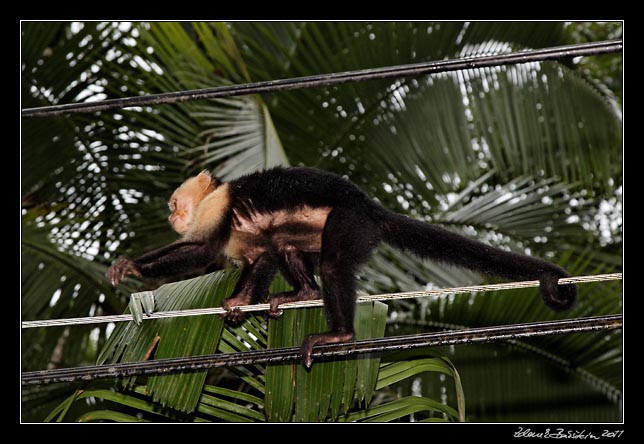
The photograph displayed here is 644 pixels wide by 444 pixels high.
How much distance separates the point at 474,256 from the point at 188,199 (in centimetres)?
200

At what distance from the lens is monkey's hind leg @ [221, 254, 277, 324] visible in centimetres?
518

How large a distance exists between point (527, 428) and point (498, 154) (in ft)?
13.3

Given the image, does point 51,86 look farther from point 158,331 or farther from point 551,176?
point 551,176

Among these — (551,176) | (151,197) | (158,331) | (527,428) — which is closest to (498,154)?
(551,176)

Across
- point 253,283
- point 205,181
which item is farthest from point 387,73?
point 205,181

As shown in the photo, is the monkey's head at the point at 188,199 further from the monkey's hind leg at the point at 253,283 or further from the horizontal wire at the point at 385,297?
the horizontal wire at the point at 385,297

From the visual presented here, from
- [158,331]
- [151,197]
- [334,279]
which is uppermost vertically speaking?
[151,197]

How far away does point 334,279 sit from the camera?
4.77 meters

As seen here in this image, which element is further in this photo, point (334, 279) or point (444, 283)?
point (444, 283)

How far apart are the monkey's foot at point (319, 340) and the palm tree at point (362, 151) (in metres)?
2.86

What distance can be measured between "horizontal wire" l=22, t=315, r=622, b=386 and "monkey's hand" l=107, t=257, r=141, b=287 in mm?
1145

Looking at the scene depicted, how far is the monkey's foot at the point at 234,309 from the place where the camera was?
193 inches

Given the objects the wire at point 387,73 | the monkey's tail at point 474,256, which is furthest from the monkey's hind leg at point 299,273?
the wire at point 387,73

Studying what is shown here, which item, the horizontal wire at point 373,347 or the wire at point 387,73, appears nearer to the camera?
the horizontal wire at point 373,347
